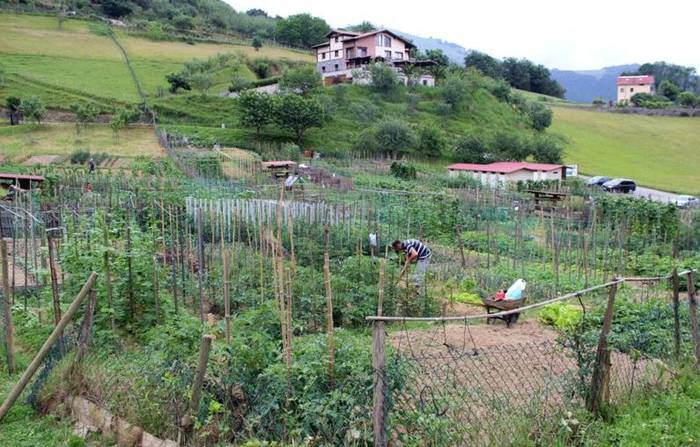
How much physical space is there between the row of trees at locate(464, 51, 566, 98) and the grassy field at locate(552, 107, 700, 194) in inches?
699

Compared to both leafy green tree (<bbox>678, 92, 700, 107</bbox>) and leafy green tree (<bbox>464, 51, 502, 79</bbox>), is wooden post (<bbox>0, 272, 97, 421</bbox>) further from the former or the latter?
leafy green tree (<bbox>464, 51, 502, 79</bbox>)

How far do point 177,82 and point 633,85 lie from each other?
6800cm

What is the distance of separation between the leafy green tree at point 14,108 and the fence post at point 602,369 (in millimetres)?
38875

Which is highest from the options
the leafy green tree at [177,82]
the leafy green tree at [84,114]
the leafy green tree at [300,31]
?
the leafy green tree at [300,31]

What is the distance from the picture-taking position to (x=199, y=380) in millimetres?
3807

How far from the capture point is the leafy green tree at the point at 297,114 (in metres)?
39.2

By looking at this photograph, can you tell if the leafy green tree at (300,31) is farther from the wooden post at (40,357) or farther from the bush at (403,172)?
the wooden post at (40,357)

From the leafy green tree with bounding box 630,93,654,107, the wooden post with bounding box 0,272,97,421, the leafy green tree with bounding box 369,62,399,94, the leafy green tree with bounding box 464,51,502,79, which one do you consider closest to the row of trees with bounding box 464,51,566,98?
the leafy green tree with bounding box 464,51,502,79

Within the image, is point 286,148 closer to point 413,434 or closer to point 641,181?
point 641,181

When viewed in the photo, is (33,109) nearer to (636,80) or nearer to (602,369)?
(602,369)

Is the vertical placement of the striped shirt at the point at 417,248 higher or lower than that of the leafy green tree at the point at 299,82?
lower

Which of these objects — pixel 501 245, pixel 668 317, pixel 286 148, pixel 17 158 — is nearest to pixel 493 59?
pixel 286 148

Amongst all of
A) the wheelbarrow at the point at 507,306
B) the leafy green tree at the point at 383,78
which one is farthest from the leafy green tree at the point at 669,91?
the wheelbarrow at the point at 507,306

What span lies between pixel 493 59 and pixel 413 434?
84.0 metres
